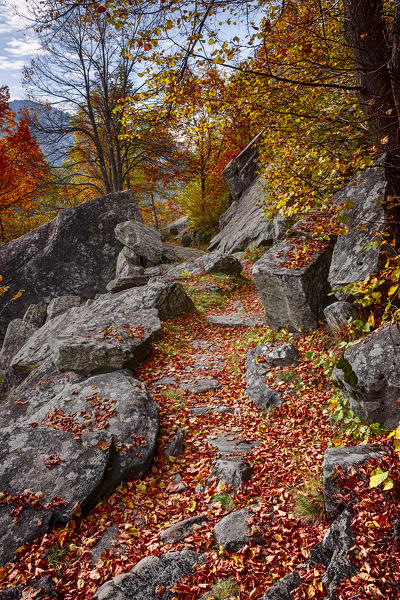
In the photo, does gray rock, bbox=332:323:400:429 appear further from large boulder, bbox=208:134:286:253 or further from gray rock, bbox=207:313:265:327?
Result: large boulder, bbox=208:134:286:253

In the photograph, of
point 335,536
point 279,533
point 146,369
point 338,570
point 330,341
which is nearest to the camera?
point 338,570

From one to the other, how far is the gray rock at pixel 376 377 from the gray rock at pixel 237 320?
16.3 feet

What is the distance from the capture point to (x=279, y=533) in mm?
3307

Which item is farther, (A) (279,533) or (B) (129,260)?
(B) (129,260)

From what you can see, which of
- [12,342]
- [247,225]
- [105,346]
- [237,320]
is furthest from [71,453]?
[247,225]

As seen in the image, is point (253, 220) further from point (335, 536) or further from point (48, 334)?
point (335, 536)

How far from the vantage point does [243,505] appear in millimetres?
3865

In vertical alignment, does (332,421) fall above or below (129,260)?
below

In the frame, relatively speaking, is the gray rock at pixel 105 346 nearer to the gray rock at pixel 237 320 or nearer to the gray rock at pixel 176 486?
the gray rock at pixel 237 320

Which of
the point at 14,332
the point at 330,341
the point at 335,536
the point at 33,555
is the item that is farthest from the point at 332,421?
the point at 14,332

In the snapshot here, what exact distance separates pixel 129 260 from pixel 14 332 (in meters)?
5.43

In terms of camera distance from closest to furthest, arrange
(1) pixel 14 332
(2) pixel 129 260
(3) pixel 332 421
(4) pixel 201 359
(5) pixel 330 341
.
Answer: (3) pixel 332 421, (5) pixel 330 341, (4) pixel 201 359, (1) pixel 14 332, (2) pixel 129 260

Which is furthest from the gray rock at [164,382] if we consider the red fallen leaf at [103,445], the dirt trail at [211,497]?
the red fallen leaf at [103,445]

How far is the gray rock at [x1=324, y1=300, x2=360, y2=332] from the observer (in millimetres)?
5589
